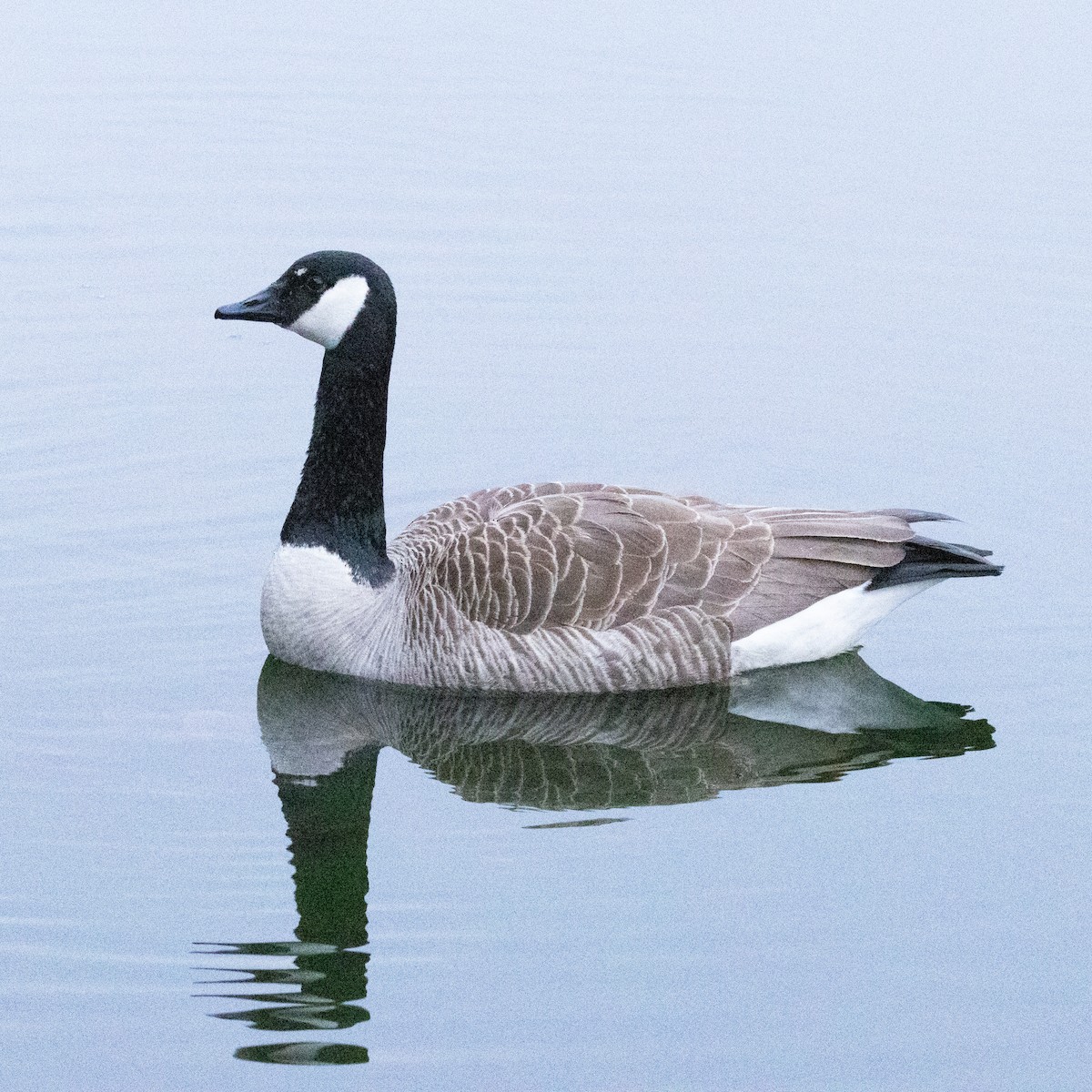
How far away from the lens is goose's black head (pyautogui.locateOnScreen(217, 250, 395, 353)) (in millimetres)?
9438

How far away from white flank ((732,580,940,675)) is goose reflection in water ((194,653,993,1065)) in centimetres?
11

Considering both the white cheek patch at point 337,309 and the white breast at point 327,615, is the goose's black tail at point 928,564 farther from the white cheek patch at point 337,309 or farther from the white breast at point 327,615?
the white cheek patch at point 337,309

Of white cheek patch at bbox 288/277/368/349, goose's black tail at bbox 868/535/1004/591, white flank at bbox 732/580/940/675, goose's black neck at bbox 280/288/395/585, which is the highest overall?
white cheek patch at bbox 288/277/368/349

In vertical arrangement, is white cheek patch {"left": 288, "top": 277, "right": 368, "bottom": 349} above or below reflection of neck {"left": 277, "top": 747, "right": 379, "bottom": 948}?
above

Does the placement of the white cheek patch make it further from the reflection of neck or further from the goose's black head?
the reflection of neck

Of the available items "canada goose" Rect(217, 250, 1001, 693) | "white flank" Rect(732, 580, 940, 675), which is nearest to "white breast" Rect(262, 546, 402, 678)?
"canada goose" Rect(217, 250, 1001, 693)

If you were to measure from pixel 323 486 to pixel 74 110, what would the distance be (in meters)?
9.75

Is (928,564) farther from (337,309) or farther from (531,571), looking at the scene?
(337,309)

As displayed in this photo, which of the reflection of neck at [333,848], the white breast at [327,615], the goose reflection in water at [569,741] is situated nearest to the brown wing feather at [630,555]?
the white breast at [327,615]

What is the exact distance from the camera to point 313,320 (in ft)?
31.3

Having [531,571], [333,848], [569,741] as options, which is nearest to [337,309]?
[531,571]

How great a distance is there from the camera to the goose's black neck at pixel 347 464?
959cm

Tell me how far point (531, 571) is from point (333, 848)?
6.53ft

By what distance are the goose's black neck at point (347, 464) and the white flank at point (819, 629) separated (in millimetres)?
1958
